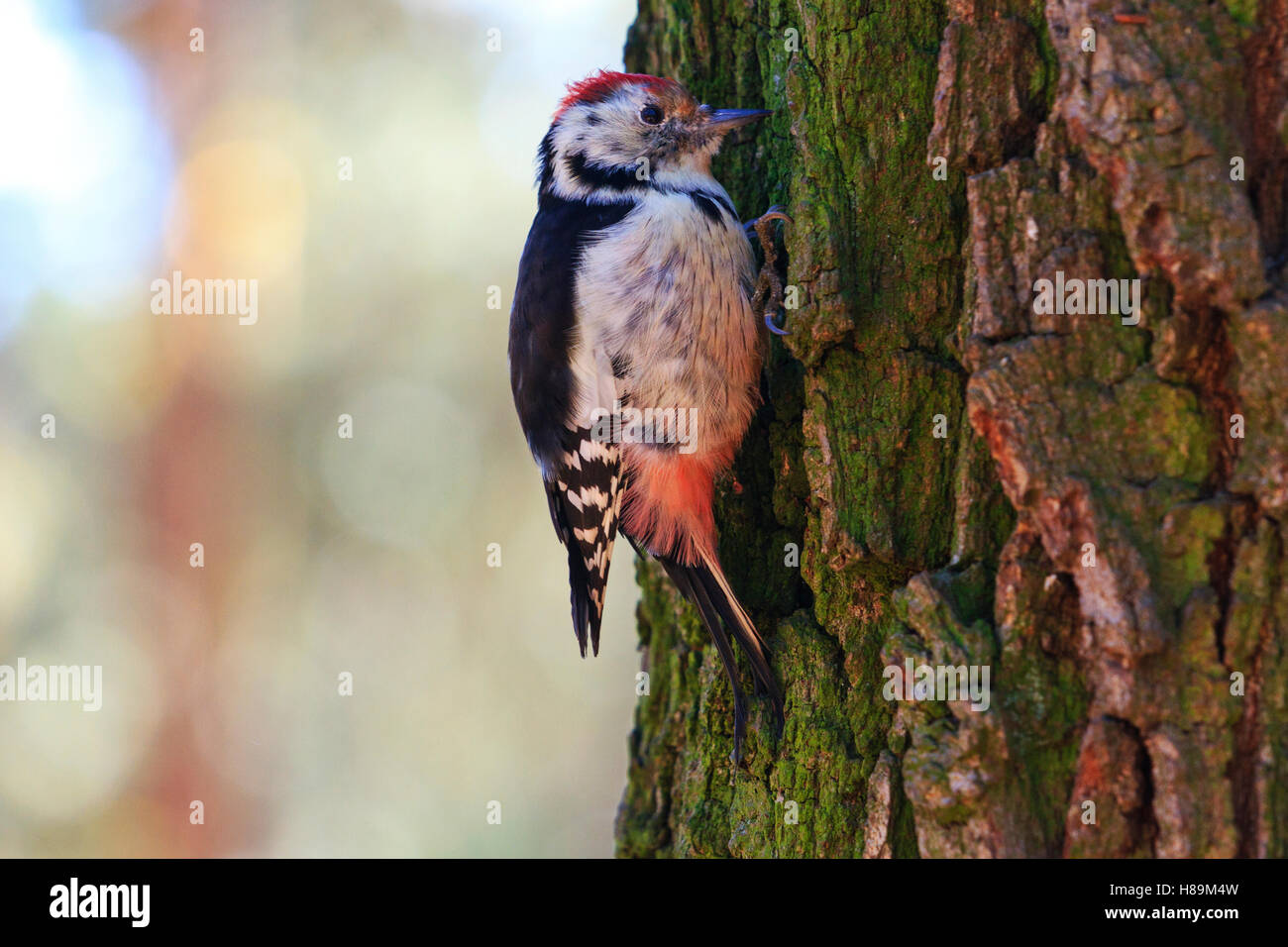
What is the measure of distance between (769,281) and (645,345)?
38 centimetres

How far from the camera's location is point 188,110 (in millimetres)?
7145

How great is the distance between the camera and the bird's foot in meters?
2.78

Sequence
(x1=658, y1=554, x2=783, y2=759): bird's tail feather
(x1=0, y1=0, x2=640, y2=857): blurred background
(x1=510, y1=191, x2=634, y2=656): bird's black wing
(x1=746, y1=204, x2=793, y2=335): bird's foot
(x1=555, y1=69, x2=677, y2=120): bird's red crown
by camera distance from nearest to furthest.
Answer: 1. (x1=658, y1=554, x2=783, y2=759): bird's tail feather
2. (x1=746, y1=204, x2=793, y2=335): bird's foot
3. (x1=510, y1=191, x2=634, y2=656): bird's black wing
4. (x1=555, y1=69, x2=677, y2=120): bird's red crown
5. (x1=0, y1=0, x2=640, y2=857): blurred background

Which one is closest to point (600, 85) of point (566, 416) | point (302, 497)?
point (566, 416)

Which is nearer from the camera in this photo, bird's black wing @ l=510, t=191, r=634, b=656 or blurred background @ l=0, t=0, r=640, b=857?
bird's black wing @ l=510, t=191, r=634, b=656

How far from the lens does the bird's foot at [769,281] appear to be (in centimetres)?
278

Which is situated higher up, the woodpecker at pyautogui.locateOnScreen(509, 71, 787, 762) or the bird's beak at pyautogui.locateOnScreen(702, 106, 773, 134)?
the bird's beak at pyautogui.locateOnScreen(702, 106, 773, 134)

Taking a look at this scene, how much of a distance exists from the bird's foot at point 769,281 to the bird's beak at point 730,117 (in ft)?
0.80

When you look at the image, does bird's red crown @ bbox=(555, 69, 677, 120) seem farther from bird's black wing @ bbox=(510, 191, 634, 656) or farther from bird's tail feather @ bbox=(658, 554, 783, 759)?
bird's tail feather @ bbox=(658, 554, 783, 759)

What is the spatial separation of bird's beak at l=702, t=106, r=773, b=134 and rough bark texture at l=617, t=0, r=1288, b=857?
1.04ft

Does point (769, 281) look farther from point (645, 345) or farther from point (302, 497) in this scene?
point (302, 497)

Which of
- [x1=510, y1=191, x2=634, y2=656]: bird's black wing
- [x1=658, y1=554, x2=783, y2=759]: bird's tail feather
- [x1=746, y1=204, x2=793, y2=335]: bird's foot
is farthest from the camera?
[x1=510, y1=191, x2=634, y2=656]: bird's black wing

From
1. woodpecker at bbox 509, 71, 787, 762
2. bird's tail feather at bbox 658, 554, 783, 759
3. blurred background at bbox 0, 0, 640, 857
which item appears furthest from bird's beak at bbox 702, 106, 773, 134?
blurred background at bbox 0, 0, 640, 857
